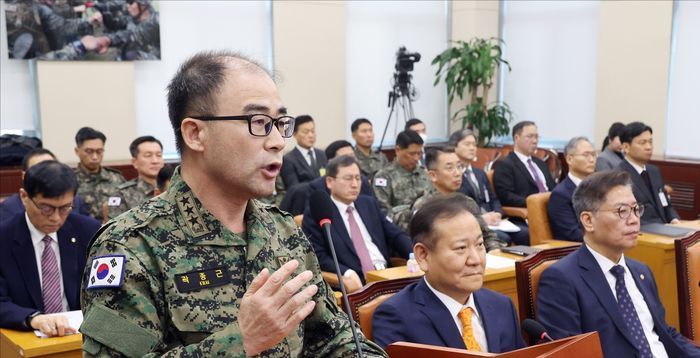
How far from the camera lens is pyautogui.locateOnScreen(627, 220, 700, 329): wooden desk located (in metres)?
4.26

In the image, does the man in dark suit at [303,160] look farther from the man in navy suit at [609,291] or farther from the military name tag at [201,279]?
the military name tag at [201,279]

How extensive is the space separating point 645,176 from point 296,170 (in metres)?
3.08

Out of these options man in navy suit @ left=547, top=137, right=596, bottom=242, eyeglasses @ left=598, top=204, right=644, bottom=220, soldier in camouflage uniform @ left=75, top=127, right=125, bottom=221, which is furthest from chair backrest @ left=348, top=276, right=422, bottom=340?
soldier in camouflage uniform @ left=75, top=127, right=125, bottom=221

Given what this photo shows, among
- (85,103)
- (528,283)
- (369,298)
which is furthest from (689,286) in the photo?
(85,103)

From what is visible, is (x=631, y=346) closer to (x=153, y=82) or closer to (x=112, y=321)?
(x=112, y=321)

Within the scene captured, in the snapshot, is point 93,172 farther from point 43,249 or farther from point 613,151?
point 613,151

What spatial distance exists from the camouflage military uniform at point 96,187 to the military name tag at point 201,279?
4480 millimetres

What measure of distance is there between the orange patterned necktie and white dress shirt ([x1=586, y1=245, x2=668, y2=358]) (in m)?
0.68

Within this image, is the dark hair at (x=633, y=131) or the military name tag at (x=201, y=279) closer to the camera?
the military name tag at (x=201, y=279)

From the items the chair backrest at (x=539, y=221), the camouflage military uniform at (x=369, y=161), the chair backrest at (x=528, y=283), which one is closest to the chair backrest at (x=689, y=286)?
the chair backrest at (x=528, y=283)

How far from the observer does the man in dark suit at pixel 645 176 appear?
5566mm

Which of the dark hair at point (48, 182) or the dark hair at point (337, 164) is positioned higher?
the dark hair at point (48, 182)

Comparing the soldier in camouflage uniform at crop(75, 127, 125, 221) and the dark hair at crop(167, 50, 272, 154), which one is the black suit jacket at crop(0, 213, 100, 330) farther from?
the soldier in camouflage uniform at crop(75, 127, 125, 221)

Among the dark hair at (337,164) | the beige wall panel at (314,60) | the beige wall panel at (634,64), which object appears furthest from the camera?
the beige wall panel at (314,60)
